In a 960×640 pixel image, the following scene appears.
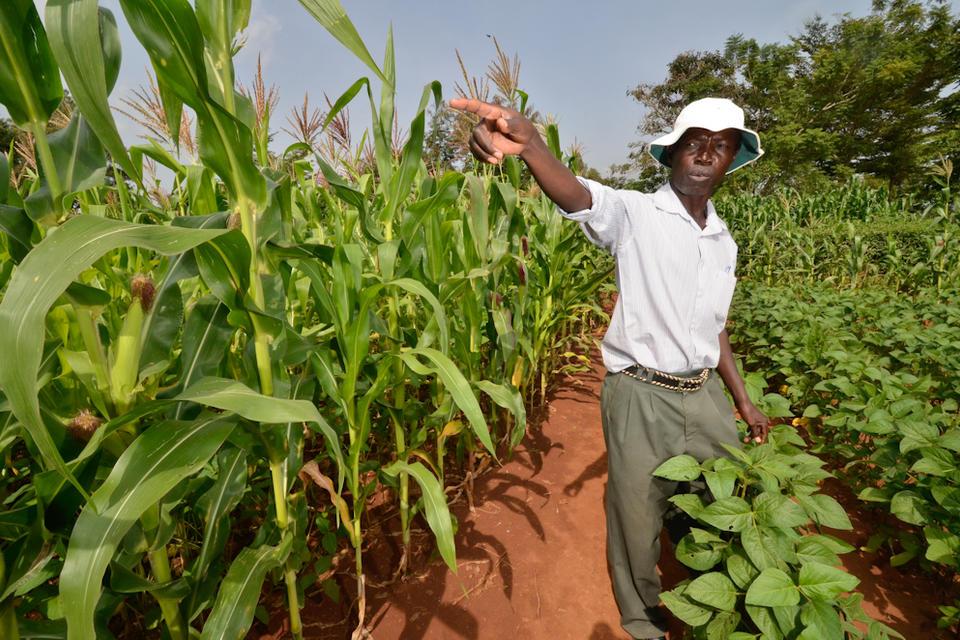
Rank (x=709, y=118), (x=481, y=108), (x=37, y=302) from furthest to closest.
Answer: (x=709, y=118) < (x=481, y=108) < (x=37, y=302)

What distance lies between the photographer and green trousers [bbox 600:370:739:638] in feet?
5.08

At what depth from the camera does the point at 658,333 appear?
Result: 60.5 inches

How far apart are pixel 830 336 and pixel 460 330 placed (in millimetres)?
2385

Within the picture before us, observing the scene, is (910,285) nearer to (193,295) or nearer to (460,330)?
(460,330)

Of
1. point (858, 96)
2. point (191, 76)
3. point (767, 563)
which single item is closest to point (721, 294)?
point (767, 563)

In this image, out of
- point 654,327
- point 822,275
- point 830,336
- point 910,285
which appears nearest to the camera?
point 654,327

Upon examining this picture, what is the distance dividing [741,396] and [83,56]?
212 cm

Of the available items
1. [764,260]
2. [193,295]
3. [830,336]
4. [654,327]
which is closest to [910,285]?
[764,260]

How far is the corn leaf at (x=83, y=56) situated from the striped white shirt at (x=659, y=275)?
1.18m

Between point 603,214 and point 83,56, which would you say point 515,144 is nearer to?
point 603,214

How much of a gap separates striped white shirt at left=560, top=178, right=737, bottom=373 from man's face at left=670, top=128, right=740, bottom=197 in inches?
2.7

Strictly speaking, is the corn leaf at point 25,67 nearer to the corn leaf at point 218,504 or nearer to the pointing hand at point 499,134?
the corn leaf at point 218,504

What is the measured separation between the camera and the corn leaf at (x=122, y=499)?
62 centimetres

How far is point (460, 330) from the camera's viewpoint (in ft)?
6.26
